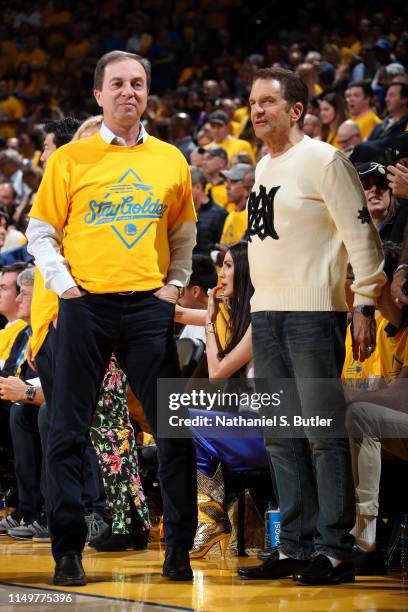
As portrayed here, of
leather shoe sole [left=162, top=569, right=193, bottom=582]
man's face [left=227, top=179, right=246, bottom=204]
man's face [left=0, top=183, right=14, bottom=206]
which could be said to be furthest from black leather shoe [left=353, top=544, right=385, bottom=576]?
man's face [left=0, top=183, right=14, bottom=206]

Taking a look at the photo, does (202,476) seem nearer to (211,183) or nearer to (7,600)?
(7,600)

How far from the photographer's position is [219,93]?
14.1 meters

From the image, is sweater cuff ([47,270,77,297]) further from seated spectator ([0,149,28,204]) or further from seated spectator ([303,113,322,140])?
seated spectator ([0,149,28,204])

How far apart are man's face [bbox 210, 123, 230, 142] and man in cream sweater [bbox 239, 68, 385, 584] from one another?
734cm

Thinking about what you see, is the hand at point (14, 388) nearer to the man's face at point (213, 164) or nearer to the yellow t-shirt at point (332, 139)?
the yellow t-shirt at point (332, 139)

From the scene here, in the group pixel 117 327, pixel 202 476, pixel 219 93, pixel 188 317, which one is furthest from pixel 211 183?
pixel 117 327

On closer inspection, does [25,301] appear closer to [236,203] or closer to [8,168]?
[236,203]

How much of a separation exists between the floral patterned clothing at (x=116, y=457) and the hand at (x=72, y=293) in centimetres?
121

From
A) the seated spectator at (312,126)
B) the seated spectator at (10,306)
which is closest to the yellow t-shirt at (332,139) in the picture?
the seated spectator at (312,126)

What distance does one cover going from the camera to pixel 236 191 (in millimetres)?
8836

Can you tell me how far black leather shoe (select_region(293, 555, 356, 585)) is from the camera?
366cm

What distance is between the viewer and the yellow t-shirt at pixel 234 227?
8516 mm

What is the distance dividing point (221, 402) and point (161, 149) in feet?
4.94

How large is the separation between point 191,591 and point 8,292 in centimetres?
339
